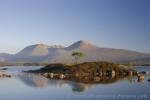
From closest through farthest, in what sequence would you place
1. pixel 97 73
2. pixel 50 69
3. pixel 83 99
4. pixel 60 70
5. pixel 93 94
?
pixel 83 99 → pixel 93 94 → pixel 97 73 → pixel 60 70 → pixel 50 69

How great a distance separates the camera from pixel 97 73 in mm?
97500

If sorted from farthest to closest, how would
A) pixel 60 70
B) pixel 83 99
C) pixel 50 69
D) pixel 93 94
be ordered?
1. pixel 50 69
2. pixel 60 70
3. pixel 93 94
4. pixel 83 99

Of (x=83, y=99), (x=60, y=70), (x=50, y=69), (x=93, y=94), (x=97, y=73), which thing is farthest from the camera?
(x=50, y=69)

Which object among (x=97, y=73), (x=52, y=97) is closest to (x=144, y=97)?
(x=52, y=97)

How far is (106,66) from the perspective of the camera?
10094 cm

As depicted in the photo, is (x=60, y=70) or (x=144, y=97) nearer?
(x=144, y=97)

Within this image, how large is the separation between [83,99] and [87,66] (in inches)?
2255

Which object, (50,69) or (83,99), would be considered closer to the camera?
(83,99)

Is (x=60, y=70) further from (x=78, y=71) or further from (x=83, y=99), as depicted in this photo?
(x=83, y=99)

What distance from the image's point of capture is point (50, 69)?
112 m

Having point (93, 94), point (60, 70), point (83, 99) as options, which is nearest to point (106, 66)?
point (60, 70)

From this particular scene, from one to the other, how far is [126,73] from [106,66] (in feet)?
18.7

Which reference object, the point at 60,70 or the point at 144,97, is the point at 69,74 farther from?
the point at 144,97

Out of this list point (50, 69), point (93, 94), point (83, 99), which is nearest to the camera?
point (83, 99)
